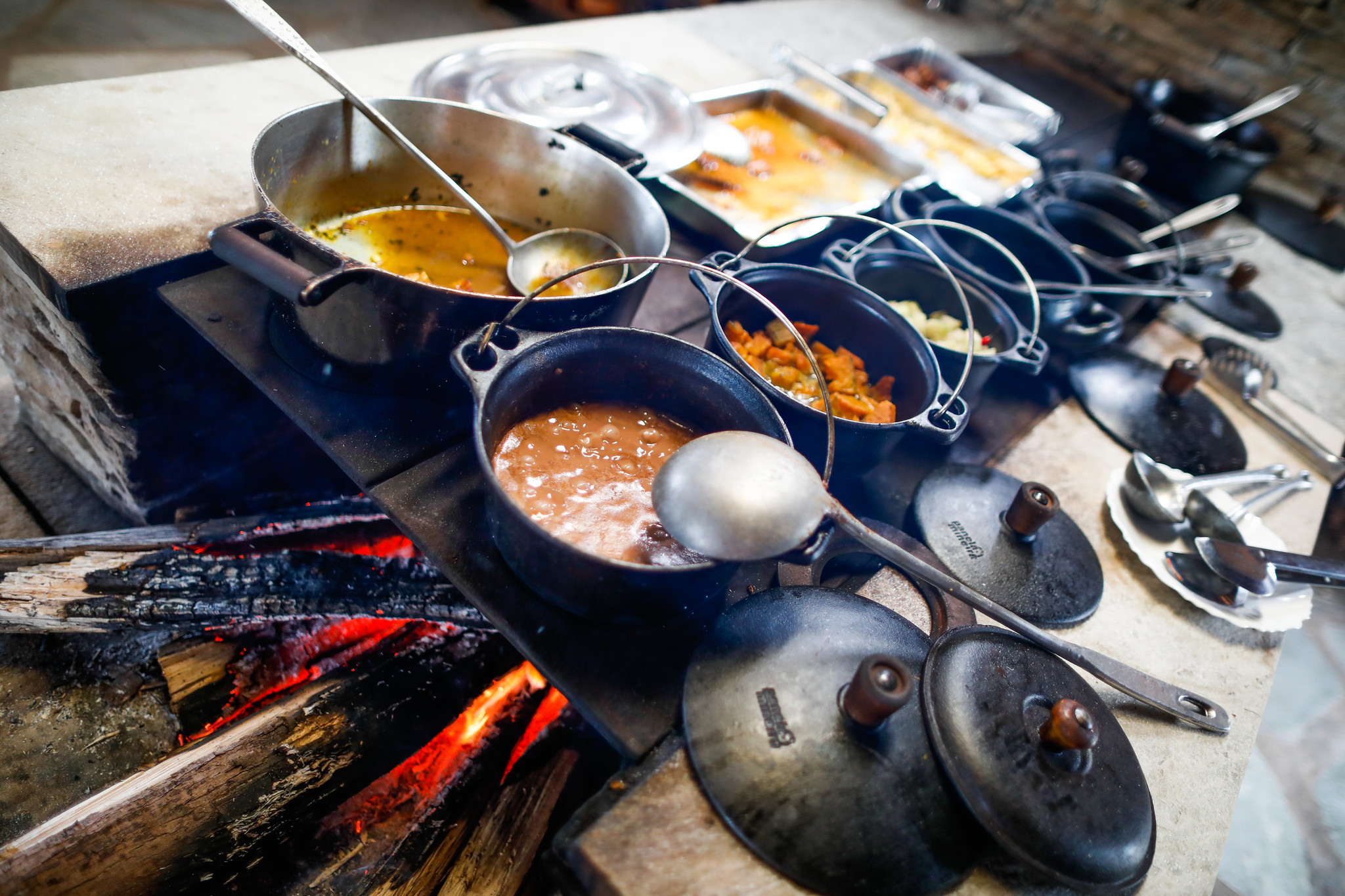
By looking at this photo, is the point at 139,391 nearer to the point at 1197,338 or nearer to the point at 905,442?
the point at 905,442

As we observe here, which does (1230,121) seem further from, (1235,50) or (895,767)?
(895,767)

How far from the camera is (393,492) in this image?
162 cm

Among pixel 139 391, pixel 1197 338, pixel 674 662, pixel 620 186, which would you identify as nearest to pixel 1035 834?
pixel 674 662

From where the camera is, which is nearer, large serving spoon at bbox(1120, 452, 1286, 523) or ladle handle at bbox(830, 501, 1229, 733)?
ladle handle at bbox(830, 501, 1229, 733)

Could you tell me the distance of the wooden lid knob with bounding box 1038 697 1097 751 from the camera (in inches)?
51.4

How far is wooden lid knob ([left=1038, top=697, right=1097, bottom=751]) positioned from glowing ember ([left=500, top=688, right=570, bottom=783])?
1.30 metres

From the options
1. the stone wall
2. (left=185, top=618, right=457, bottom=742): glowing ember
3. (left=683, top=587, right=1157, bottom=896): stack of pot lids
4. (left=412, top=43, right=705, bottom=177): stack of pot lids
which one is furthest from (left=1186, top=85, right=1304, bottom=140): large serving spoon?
(left=185, top=618, right=457, bottom=742): glowing ember

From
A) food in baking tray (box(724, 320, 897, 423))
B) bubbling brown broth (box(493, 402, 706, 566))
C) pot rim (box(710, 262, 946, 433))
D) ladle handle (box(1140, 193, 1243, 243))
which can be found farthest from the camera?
ladle handle (box(1140, 193, 1243, 243))

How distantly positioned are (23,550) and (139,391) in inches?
20.6

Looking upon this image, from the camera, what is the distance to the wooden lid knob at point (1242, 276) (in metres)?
3.38

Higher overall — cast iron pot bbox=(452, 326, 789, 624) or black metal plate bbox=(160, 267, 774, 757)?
cast iron pot bbox=(452, 326, 789, 624)

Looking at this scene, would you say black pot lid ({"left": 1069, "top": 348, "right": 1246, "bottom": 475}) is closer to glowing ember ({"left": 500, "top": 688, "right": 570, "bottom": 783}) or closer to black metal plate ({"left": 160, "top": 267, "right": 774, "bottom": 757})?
black metal plate ({"left": 160, "top": 267, "right": 774, "bottom": 757})

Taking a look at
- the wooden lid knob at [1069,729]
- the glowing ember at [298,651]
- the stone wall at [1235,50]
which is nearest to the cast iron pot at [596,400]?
the wooden lid knob at [1069,729]

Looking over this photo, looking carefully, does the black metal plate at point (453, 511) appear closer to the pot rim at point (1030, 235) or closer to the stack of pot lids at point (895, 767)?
the stack of pot lids at point (895, 767)
